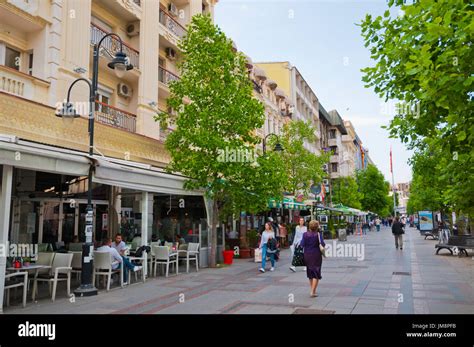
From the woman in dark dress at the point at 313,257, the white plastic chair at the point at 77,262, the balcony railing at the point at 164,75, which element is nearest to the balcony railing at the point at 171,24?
the balcony railing at the point at 164,75

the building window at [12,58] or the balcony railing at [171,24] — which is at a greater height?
the balcony railing at [171,24]

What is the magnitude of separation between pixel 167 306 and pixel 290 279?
16.3 ft

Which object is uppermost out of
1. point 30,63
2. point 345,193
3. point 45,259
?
point 30,63

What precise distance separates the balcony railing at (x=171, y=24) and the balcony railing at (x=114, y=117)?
21.0ft

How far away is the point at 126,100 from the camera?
1902cm

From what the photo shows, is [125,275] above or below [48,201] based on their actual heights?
below

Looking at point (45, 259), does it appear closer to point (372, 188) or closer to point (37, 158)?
point (37, 158)

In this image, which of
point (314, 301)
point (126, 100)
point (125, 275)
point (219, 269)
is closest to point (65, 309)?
point (125, 275)

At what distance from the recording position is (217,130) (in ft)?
53.1

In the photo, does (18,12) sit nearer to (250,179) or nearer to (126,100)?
(126,100)

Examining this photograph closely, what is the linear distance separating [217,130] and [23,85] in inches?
271

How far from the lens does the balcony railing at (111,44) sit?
651 inches

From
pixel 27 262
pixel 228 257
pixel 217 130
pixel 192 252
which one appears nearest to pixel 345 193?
pixel 228 257

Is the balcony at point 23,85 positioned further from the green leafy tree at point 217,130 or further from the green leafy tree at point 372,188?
the green leafy tree at point 372,188
